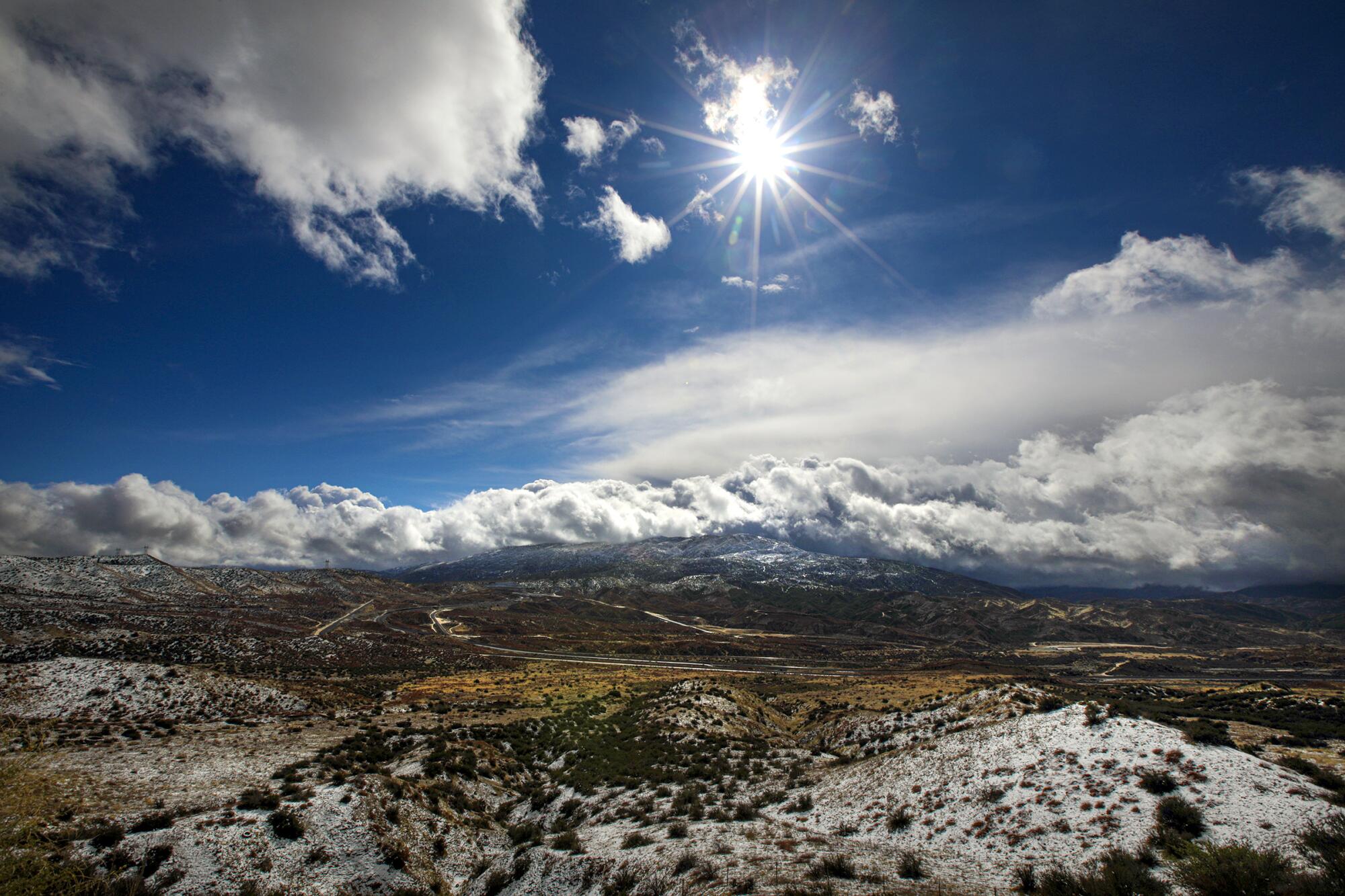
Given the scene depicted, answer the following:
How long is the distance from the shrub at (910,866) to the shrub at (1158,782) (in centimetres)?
750

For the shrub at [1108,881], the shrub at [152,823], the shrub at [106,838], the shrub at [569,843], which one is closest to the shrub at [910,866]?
the shrub at [1108,881]

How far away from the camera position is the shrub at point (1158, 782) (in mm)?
14570

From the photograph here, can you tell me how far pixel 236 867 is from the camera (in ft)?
44.4

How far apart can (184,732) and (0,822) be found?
607 inches

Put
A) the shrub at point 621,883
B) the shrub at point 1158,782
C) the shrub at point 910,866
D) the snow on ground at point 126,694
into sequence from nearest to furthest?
the shrub at point 910,866 < the shrub at point 621,883 < the shrub at point 1158,782 < the snow on ground at point 126,694

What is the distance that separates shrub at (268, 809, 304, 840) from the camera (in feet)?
Result: 49.7

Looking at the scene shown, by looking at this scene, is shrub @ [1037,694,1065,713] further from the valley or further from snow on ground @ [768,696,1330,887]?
snow on ground @ [768,696,1330,887]

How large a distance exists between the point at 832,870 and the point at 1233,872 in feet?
24.8

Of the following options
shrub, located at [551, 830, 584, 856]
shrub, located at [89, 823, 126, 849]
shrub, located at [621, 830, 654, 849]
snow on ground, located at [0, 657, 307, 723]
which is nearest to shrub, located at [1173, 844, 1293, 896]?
shrub, located at [621, 830, 654, 849]

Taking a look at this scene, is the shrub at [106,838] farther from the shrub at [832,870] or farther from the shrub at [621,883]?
the shrub at [832,870]

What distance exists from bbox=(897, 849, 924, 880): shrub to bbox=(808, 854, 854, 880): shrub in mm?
1243

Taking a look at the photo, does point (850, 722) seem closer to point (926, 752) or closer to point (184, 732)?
point (926, 752)

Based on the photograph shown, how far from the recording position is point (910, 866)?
12594 mm

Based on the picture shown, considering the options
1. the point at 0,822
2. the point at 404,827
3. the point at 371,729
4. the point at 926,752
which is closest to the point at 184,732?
the point at 371,729
